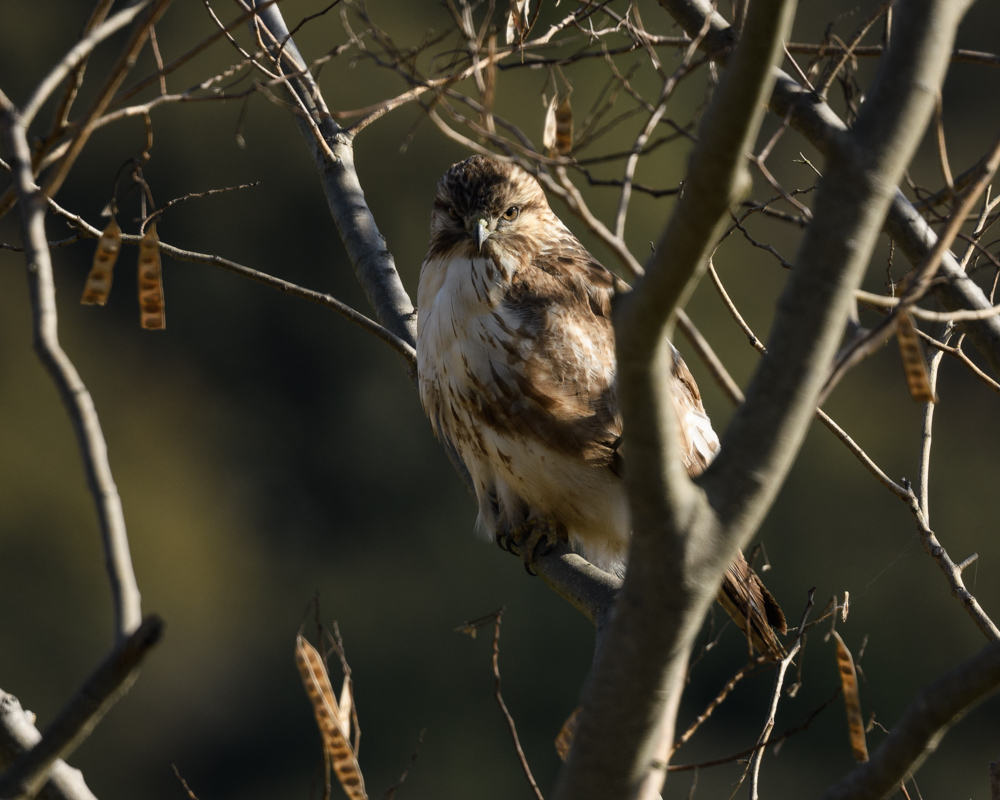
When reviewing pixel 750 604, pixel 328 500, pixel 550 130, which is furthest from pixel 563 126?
pixel 328 500

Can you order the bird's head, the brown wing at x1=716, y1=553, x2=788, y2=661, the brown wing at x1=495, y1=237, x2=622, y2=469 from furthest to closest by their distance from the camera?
the bird's head, the brown wing at x1=495, y1=237, x2=622, y2=469, the brown wing at x1=716, y1=553, x2=788, y2=661

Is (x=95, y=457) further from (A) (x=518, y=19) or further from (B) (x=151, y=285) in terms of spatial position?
(A) (x=518, y=19)

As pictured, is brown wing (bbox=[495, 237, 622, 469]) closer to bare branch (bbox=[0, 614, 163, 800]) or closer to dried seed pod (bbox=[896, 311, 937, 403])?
dried seed pod (bbox=[896, 311, 937, 403])

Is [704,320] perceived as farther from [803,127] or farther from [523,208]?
[803,127]

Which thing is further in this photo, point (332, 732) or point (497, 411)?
point (497, 411)

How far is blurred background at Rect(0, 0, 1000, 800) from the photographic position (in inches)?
576

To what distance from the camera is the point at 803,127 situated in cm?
190

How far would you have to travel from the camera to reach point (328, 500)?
58.8 feet

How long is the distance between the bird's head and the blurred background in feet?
33.2

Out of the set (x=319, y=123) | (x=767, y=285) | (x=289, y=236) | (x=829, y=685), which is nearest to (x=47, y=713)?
(x=289, y=236)

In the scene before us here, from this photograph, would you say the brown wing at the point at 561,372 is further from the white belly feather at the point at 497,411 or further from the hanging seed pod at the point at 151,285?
the hanging seed pod at the point at 151,285

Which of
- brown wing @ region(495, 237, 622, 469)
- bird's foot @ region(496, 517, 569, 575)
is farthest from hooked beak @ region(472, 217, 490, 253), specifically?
bird's foot @ region(496, 517, 569, 575)

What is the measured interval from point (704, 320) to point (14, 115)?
42.7ft

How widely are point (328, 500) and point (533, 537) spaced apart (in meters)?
15.4
